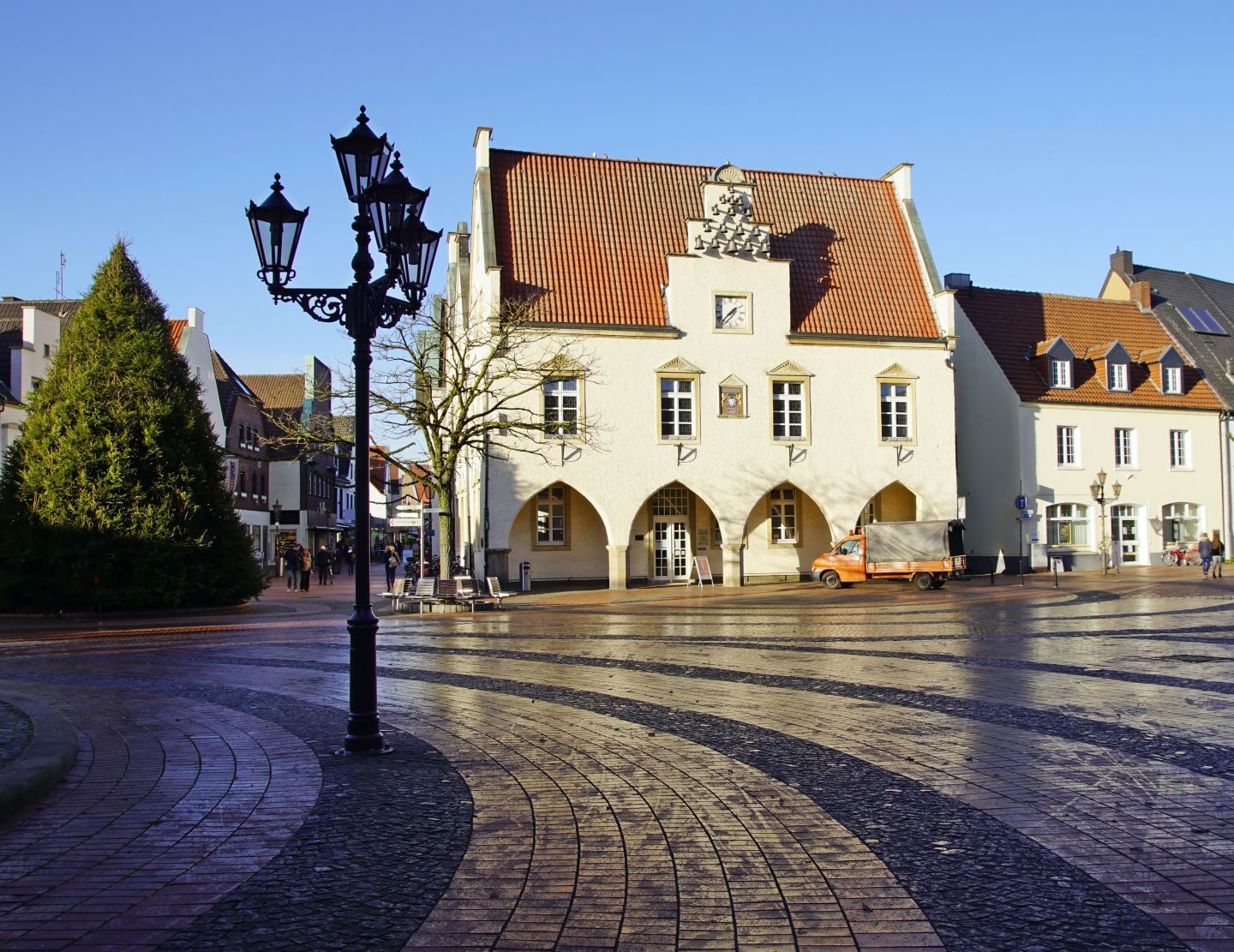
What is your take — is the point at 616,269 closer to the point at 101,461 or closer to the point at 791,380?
the point at 791,380

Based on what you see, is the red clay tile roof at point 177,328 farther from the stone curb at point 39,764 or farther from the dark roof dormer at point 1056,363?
the stone curb at point 39,764

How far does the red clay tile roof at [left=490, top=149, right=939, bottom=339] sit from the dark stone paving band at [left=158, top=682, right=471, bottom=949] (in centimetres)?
2765

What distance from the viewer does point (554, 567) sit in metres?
36.3

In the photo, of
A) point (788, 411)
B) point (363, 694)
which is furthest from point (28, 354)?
point (363, 694)

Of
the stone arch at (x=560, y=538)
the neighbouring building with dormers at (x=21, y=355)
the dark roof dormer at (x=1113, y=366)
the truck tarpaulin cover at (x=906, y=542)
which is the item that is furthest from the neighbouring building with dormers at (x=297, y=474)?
the dark roof dormer at (x=1113, y=366)

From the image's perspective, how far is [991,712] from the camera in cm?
1022

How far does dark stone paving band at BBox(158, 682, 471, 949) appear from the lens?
4652mm

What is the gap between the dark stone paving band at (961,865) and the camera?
15.0 ft

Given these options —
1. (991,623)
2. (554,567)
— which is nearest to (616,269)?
(554,567)

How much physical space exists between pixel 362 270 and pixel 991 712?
6.71 metres

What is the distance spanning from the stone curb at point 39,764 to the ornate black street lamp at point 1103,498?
3497 centimetres

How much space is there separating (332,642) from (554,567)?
1844 centimetres

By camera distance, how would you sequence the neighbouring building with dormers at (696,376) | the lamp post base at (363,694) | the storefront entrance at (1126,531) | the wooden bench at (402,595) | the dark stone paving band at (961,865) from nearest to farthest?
the dark stone paving band at (961,865) < the lamp post base at (363,694) < the wooden bench at (402,595) < the neighbouring building with dormers at (696,376) < the storefront entrance at (1126,531)

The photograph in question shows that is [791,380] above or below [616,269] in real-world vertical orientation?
below
